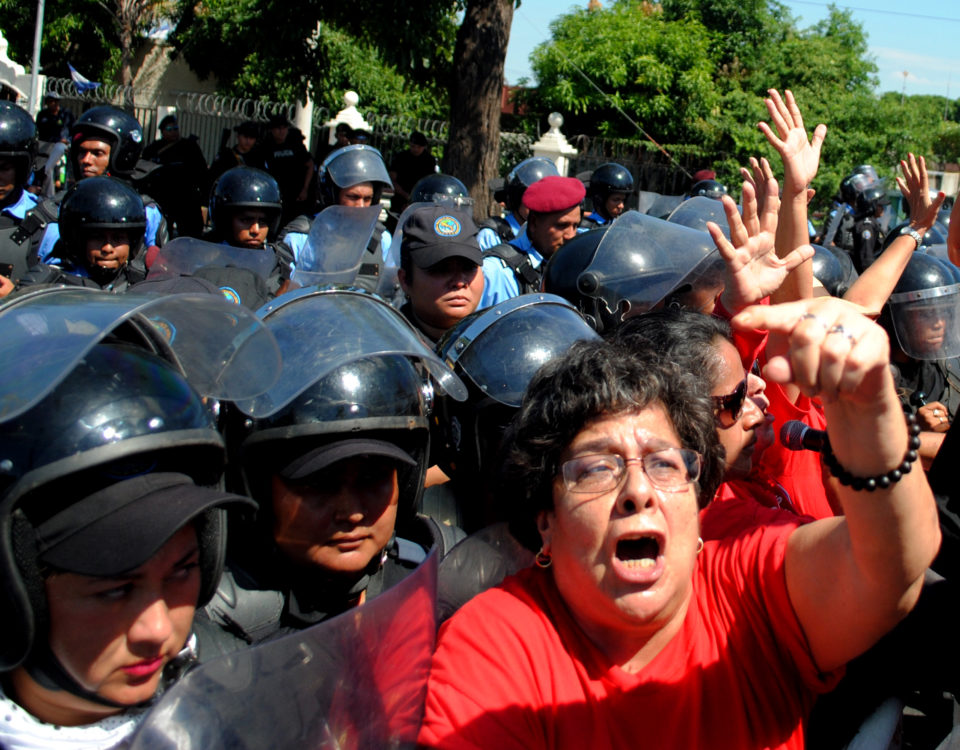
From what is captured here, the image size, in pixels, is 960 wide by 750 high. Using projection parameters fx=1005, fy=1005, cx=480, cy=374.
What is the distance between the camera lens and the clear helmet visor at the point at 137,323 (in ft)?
4.87

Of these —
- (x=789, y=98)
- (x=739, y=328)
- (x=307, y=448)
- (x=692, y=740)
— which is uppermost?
(x=789, y=98)

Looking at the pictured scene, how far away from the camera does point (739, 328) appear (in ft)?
4.61

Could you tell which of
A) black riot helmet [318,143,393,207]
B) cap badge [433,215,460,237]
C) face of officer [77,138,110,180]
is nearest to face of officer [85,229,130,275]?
cap badge [433,215,460,237]

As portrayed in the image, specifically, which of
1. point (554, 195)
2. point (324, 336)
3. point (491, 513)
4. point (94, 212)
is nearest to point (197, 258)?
point (94, 212)

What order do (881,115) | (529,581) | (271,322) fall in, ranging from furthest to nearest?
(881,115) → (271,322) → (529,581)

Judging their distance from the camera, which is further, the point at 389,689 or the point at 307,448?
the point at 307,448

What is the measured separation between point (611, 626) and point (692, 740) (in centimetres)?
25

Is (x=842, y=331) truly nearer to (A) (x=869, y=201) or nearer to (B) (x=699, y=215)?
(B) (x=699, y=215)

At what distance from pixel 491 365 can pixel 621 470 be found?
2.82ft

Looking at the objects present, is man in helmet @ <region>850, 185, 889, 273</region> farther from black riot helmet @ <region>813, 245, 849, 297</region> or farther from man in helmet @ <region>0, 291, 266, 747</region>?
man in helmet @ <region>0, 291, 266, 747</region>

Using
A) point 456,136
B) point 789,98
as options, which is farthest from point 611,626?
point 456,136

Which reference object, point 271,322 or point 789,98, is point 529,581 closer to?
point 271,322

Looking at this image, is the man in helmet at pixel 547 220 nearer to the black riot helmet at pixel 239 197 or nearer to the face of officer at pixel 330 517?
the black riot helmet at pixel 239 197

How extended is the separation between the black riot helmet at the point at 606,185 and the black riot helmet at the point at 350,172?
9.13 ft
